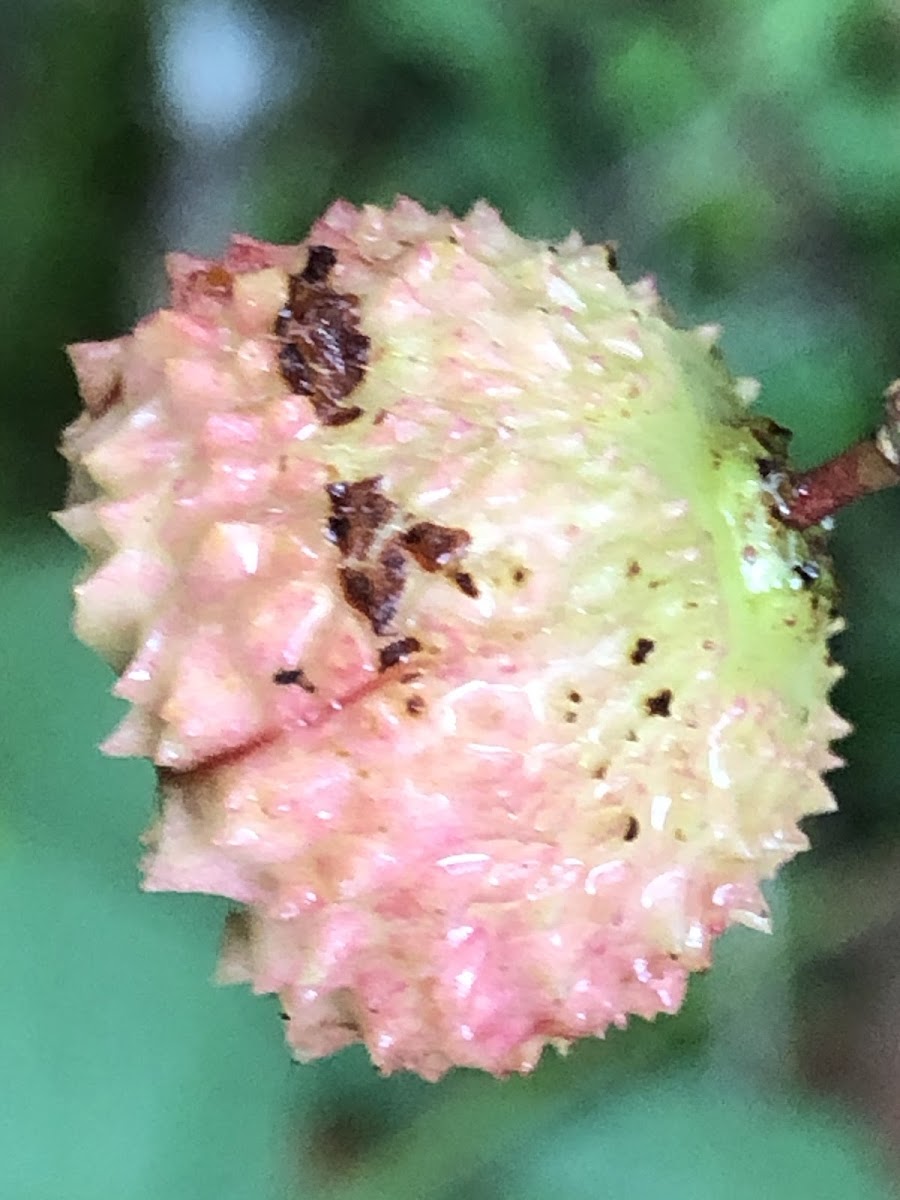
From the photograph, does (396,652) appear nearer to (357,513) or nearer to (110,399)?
(357,513)

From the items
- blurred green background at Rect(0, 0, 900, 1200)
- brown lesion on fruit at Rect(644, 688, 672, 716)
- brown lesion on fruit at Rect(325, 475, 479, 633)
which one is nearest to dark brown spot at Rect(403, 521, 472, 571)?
brown lesion on fruit at Rect(325, 475, 479, 633)

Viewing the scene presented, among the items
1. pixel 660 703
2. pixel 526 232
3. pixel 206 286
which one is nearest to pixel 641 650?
pixel 660 703

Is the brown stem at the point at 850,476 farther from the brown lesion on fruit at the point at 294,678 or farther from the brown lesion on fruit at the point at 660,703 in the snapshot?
the brown lesion on fruit at the point at 294,678

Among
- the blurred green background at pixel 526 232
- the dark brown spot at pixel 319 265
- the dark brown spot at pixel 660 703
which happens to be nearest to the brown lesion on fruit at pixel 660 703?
the dark brown spot at pixel 660 703

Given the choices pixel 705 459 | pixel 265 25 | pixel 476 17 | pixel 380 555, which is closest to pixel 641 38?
pixel 476 17

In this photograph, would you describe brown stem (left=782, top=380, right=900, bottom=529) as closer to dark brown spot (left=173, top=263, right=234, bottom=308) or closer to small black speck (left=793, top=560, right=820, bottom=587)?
small black speck (left=793, top=560, right=820, bottom=587)
